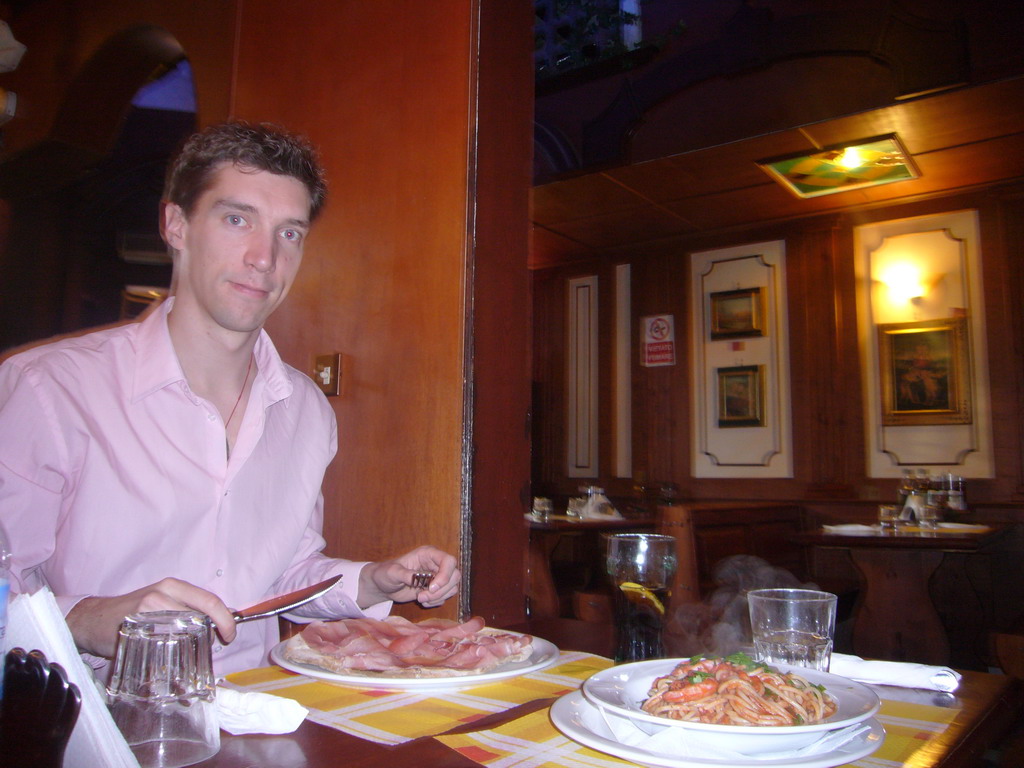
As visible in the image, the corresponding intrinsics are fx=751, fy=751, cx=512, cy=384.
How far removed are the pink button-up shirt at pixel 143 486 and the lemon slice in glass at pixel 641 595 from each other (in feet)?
1.90

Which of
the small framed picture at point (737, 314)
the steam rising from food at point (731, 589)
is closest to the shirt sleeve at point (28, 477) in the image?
the steam rising from food at point (731, 589)

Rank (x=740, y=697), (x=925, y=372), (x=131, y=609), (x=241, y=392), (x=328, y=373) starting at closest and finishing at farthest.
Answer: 1. (x=740, y=697)
2. (x=131, y=609)
3. (x=241, y=392)
4. (x=328, y=373)
5. (x=925, y=372)

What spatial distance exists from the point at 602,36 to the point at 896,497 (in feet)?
13.6

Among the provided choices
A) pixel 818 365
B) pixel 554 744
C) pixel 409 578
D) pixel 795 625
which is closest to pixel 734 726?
pixel 554 744

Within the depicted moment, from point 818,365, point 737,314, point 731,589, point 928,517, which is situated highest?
point 737,314

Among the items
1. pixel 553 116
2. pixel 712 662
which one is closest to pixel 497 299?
pixel 712 662

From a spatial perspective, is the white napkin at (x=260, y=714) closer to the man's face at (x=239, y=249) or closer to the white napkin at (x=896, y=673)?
the white napkin at (x=896, y=673)

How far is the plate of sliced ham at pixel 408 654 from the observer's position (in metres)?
0.88

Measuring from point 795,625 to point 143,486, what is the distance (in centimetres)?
113

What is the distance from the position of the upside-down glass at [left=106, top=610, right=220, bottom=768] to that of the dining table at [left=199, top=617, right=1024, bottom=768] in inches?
1.2

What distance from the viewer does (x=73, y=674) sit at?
60cm

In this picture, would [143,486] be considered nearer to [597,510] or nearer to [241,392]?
[241,392]

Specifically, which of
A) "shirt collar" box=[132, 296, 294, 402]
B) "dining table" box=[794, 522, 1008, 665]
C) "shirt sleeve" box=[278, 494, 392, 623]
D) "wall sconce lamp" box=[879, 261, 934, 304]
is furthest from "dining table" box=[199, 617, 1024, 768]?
"wall sconce lamp" box=[879, 261, 934, 304]

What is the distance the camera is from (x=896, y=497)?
5699mm
